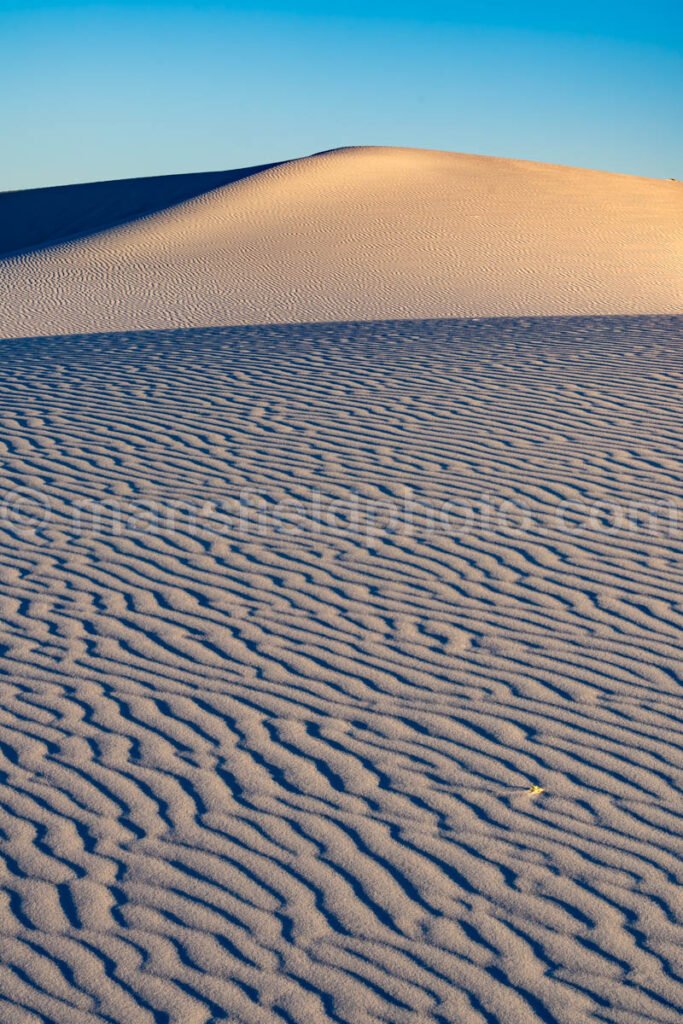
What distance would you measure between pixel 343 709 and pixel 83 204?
35.3 meters

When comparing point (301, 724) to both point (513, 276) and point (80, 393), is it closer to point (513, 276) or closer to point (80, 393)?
point (80, 393)

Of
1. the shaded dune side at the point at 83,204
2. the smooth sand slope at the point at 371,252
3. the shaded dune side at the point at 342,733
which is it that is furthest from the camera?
the shaded dune side at the point at 83,204

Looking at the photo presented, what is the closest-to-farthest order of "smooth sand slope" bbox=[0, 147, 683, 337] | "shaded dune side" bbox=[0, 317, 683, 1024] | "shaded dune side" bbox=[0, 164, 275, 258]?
"shaded dune side" bbox=[0, 317, 683, 1024], "smooth sand slope" bbox=[0, 147, 683, 337], "shaded dune side" bbox=[0, 164, 275, 258]

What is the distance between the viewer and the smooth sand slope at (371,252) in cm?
1881

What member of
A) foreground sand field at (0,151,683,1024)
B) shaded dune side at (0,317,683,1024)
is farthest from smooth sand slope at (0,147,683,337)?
shaded dune side at (0,317,683,1024)

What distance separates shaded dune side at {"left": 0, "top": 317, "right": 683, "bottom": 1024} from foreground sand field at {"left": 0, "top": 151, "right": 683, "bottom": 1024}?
15 mm

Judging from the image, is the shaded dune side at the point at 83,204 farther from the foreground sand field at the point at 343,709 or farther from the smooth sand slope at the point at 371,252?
the foreground sand field at the point at 343,709

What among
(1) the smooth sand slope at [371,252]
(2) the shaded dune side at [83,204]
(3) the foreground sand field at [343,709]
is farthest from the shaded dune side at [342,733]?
(2) the shaded dune side at [83,204]

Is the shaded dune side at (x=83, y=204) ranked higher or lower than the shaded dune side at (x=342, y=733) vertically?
higher

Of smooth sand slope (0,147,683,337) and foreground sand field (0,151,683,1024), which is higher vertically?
smooth sand slope (0,147,683,337)

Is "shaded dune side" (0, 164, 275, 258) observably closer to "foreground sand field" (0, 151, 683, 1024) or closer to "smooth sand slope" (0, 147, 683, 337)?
"smooth sand slope" (0, 147, 683, 337)

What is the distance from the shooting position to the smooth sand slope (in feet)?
61.7

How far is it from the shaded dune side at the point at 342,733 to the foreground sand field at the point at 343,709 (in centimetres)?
1

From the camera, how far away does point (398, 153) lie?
34.3 metres
